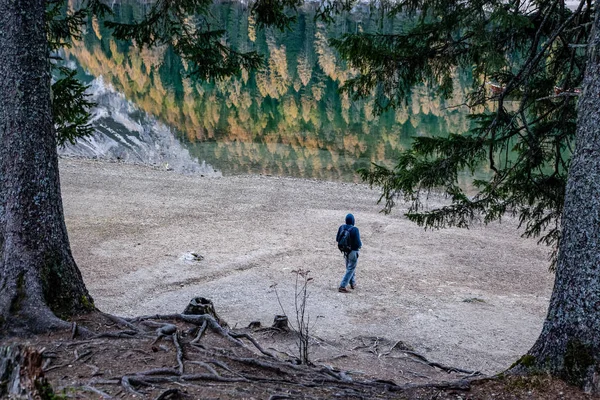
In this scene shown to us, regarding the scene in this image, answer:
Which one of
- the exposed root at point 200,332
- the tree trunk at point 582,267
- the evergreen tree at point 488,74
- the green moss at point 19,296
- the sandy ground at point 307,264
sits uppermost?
the evergreen tree at point 488,74

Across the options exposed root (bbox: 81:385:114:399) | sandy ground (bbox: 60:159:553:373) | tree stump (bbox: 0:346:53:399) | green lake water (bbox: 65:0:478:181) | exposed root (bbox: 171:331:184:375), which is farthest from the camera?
green lake water (bbox: 65:0:478:181)

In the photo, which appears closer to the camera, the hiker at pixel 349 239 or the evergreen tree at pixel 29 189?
the evergreen tree at pixel 29 189

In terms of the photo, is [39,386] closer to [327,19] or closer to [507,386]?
[507,386]

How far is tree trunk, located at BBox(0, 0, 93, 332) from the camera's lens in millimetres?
5590

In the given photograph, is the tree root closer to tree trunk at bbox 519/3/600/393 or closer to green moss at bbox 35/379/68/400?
tree trunk at bbox 519/3/600/393

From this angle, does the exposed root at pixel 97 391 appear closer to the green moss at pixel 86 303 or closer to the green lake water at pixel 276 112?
the green moss at pixel 86 303

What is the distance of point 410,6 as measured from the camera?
24.1ft

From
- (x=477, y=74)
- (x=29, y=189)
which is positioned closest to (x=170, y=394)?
Result: (x=29, y=189)

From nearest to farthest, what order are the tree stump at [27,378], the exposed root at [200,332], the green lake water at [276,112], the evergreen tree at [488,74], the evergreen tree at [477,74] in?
the tree stump at [27,378], the exposed root at [200,332], the evergreen tree at [488,74], the evergreen tree at [477,74], the green lake water at [276,112]

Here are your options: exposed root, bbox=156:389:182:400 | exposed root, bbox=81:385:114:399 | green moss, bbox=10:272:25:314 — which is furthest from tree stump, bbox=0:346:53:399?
green moss, bbox=10:272:25:314

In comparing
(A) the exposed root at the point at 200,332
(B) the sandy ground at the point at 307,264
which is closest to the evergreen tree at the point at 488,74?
(A) the exposed root at the point at 200,332

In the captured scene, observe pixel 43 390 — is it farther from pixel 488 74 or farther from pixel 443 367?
pixel 443 367

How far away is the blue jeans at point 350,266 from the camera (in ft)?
38.0

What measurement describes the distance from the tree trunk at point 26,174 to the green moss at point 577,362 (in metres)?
4.62
